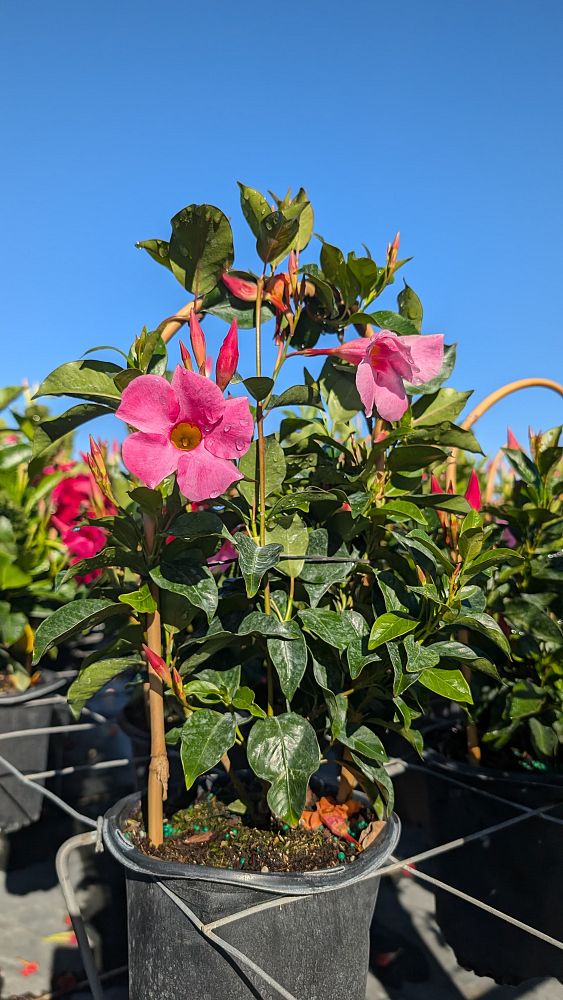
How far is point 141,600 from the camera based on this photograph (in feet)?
3.25

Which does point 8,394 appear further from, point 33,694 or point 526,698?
point 526,698

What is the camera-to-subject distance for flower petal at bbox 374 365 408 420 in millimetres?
1015

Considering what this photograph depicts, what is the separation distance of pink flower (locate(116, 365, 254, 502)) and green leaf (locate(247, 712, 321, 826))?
1.28ft

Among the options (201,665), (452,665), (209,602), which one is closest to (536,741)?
(452,665)

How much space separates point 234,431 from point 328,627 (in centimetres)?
34

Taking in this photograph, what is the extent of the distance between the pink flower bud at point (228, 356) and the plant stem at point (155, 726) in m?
0.24

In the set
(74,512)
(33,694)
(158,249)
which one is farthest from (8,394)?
(158,249)

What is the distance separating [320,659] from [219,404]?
1.52 ft

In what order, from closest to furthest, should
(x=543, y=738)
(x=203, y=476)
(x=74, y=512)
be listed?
(x=203, y=476)
(x=543, y=738)
(x=74, y=512)

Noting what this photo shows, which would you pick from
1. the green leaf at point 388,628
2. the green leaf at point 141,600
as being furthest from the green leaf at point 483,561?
the green leaf at point 141,600

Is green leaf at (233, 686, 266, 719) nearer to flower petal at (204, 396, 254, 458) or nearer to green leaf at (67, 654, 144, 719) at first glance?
green leaf at (67, 654, 144, 719)

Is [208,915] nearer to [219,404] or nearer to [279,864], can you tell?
[279,864]

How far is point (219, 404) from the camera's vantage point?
871 mm

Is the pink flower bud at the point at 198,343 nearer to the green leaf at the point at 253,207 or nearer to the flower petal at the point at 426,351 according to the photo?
the green leaf at the point at 253,207
